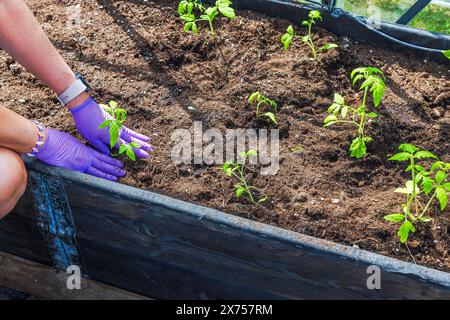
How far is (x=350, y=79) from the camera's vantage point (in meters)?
3.03

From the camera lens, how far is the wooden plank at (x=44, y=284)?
2721 mm

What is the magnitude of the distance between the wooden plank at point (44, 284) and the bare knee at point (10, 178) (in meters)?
0.55

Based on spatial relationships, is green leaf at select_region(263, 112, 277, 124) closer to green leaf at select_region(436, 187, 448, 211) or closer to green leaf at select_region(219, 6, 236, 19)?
green leaf at select_region(219, 6, 236, 19)

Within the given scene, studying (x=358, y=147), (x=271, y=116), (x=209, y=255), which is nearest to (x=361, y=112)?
(x=358, y=147)

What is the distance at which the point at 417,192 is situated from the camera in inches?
89.9

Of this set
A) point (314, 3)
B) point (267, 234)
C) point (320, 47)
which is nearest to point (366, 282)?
point (267, 234)

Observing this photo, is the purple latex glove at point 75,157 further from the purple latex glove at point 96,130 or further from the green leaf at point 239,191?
the green leaf at point 239,191

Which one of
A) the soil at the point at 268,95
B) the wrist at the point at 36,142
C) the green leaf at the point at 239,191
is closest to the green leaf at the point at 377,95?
the soil at the point at 268,95

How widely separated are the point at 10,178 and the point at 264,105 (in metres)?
1.19

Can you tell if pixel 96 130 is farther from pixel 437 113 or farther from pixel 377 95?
pixel 437 113

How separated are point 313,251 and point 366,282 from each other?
0.21 metres
